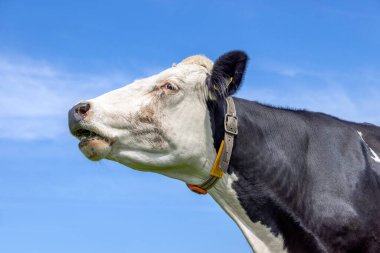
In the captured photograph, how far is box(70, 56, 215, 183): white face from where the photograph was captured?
312 inches

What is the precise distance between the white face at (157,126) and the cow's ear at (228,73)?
0.16 m

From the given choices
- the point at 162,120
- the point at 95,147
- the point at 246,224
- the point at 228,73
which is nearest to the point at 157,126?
the point at 162,120

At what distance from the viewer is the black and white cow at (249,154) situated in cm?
799

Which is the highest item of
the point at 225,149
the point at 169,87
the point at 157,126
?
the point at 169,87

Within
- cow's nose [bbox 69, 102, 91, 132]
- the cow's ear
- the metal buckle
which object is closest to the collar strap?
the metal buckle

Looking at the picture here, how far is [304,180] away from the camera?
331 inches

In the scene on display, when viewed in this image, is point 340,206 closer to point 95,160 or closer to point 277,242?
point 277,242

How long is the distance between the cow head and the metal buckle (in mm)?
202

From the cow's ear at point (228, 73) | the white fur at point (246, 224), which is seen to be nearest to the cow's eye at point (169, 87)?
the cow's ear at point (228, 73)

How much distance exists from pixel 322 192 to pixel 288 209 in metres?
0.47

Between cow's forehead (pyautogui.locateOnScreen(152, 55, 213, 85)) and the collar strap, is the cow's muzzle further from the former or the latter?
the collar strap

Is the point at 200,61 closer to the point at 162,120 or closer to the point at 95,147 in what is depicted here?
the point at 162,120

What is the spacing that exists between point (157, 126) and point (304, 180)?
2.00 m

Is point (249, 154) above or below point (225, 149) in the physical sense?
below
